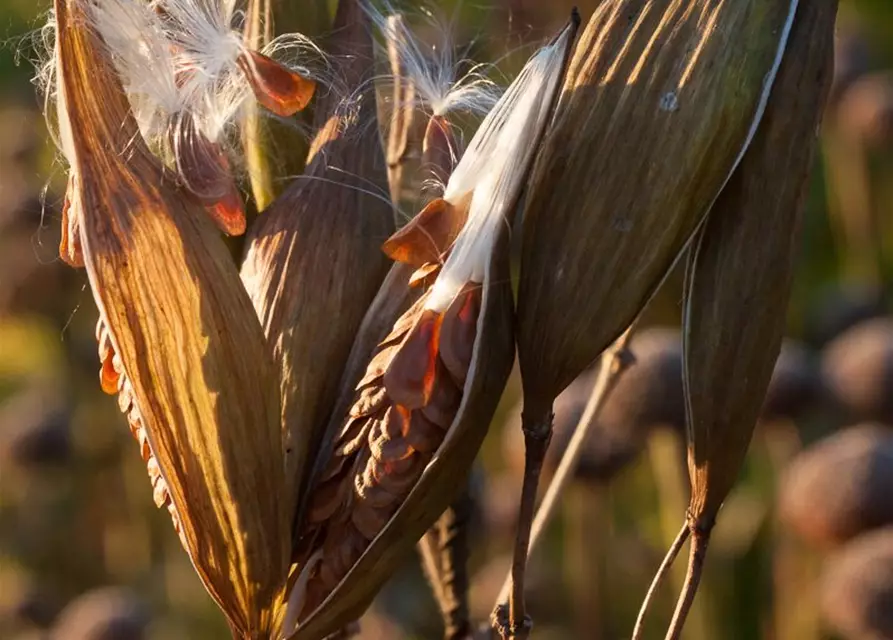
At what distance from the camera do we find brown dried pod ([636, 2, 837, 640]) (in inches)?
15.8

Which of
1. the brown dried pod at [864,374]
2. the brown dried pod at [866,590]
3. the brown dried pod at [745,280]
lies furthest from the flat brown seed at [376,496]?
the brown dried pod at [864,374]

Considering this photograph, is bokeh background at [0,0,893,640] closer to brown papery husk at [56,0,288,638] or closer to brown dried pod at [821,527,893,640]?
brown dried pod at [821,527,893,640]

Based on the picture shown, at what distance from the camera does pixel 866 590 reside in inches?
33.8

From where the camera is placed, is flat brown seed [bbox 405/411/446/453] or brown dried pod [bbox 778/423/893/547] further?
brown dried pod [bbox 778/423/893/547]

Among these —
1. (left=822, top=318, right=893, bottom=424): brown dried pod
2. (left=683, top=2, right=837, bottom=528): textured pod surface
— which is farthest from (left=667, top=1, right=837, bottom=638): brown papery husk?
(left=822, top=318, right=893, bottom=424): brown dried pod

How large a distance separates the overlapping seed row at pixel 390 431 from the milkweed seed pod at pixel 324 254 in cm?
2

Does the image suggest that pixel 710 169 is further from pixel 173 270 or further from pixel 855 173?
pixel 855 173

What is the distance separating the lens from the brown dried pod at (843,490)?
93cm

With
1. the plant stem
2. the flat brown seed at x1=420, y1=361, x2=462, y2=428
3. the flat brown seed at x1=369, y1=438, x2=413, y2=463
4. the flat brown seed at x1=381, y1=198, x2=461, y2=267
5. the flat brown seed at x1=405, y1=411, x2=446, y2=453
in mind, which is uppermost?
the flat brown seed at x1=381, y1=198, x2=461, y2=267

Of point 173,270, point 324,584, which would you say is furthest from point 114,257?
point 324,584

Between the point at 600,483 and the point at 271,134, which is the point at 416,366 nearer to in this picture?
the point at 271,134

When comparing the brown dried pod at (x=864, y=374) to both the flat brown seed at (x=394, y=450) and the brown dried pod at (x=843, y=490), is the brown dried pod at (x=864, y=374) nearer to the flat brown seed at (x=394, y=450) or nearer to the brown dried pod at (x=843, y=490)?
the brown dried pod at (x=843, y=490)

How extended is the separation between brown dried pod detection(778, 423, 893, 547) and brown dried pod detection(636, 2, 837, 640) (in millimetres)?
A: 538

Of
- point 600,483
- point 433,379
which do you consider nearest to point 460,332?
point 433,379
